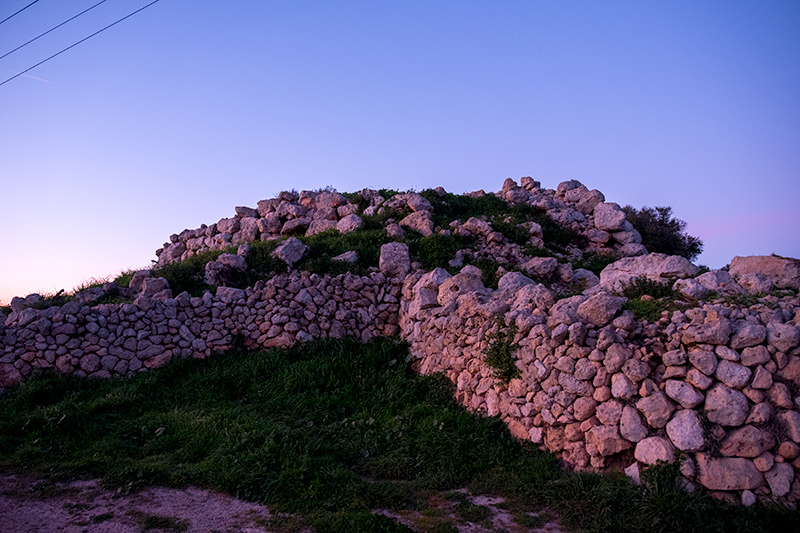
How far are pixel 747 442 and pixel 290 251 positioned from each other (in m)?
8.14

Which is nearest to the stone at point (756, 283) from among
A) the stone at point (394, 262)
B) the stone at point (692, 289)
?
the stone at point (692, 289)

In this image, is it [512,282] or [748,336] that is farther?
[512,282]

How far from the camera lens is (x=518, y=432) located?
6.70 metres

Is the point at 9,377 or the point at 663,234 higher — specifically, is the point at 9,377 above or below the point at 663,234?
below

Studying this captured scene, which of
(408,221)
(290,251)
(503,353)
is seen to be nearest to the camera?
(503,353)

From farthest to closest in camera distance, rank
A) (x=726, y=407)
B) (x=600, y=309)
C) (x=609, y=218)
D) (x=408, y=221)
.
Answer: (x=609, y=218), (x=408, y=221), (x=600, y=309), (x=726, y=407)

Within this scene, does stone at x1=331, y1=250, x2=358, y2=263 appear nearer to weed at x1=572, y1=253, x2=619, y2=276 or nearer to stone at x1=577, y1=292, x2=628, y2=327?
weed at x1=572, y1=253, x2=619, y2=276

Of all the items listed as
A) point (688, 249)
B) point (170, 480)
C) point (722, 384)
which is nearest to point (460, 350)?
point (722, 384)

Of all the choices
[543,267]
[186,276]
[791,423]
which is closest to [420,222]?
[543,267]

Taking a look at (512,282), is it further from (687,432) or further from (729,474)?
(729,474)

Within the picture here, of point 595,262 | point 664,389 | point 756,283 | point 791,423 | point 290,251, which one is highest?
point 595,262

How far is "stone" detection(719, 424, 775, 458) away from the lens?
5199 mm

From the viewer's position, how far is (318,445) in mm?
6547

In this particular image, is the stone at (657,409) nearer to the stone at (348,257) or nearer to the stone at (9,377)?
the stone at (348,257)
